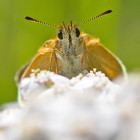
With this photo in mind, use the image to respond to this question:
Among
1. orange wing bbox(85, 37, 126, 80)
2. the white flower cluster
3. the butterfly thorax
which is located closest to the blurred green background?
orange wing bbox(85, 37, 126, 80)

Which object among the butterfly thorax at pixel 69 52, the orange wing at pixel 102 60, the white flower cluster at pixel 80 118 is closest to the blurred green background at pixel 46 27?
the orange wing at pixel 102 60

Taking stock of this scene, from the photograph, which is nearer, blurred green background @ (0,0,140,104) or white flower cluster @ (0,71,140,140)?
white flower cluster @ (0,71,140,140)

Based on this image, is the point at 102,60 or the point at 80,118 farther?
the point at 102,60

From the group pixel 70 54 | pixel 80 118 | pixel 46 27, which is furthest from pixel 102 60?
pixel 80 118

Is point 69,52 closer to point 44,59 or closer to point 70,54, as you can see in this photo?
point 70,54

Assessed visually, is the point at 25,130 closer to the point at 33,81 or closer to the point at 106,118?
the point at 106,118

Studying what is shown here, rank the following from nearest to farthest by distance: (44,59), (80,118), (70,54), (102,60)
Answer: (80,118)
(70,54)
(44,59)
(102,60)

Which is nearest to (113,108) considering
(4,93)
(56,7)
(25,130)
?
(25,130)

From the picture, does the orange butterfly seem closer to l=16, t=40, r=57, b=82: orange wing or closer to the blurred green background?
l=16, t=40, r=57, b=82: orange wing
